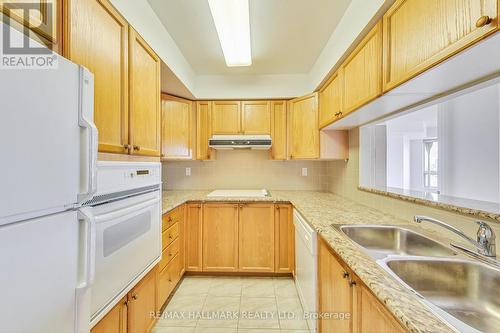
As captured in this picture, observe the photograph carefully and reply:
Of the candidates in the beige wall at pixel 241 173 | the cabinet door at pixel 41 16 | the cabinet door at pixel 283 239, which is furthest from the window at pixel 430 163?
the cabinet door at pixel 41 16

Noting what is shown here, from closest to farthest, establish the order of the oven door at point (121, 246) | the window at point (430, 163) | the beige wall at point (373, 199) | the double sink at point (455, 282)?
the double sink at point (455, 282), the oven door at point (121, 246), the beige wall at point (373, 199), the window at point (430, 163)

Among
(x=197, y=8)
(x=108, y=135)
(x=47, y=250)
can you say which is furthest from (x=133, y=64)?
(x=47, y=250)

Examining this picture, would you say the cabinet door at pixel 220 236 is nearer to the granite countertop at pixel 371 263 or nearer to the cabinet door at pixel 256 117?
the granite countertop at pixel 371 263

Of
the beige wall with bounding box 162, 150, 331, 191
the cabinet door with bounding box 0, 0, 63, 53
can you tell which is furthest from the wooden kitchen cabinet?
the cabinet door with bounding box 0, 0, 63, 53

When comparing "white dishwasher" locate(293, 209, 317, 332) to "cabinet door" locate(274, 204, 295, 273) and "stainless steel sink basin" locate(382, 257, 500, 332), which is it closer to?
"cabinet door" locate(274, 204, 295, 273)

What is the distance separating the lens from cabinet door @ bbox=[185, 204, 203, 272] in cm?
246

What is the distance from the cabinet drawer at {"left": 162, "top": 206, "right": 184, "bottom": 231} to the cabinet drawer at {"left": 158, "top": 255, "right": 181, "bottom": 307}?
36 cm

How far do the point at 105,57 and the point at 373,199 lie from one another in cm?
221

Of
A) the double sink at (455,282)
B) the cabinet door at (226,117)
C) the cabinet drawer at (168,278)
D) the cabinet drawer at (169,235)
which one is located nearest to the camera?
the double sink at (455,282)

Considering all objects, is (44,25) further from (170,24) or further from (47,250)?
(170,24)

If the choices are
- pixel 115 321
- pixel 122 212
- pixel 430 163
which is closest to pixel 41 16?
pixel 122 212

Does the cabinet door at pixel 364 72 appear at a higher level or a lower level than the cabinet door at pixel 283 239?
higher

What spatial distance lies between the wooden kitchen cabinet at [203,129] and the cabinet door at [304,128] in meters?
1.06

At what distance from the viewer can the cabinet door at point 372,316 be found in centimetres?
68
